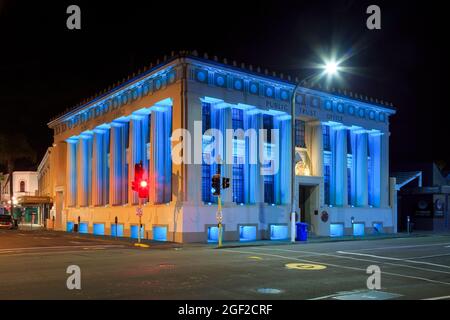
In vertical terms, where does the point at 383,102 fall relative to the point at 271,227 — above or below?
above

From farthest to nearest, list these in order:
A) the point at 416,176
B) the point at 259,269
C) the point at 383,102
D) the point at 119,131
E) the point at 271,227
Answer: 1. the point at 416,176
2. the point at 383,102
3. the point at 119,131
4. the point at 271,227
5. the point at 259,269

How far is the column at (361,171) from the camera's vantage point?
136 feet

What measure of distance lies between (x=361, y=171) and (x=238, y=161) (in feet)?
42.2

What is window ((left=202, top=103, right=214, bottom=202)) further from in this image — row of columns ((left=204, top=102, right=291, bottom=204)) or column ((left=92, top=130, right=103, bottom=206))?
column ((left=92, top=130, right=103, bottom=206))

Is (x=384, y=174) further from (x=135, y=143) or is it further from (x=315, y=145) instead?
(x=135, y=143)

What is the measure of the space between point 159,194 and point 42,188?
35.9 meters

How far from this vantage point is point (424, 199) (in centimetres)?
4838

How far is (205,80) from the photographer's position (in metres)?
31.0

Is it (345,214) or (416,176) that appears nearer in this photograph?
Answer: (345,214)

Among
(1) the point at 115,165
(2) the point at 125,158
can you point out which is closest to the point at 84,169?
(1) the point at 115,165

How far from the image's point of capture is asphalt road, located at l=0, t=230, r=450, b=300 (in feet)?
36.7

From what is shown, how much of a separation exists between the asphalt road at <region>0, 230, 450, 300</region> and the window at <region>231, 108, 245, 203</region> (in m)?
12.6
